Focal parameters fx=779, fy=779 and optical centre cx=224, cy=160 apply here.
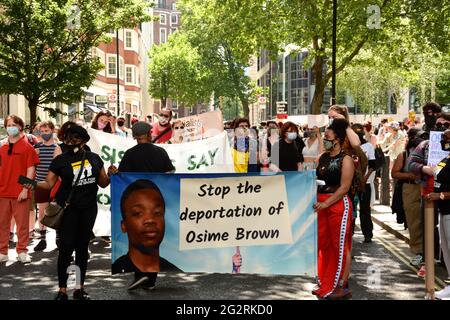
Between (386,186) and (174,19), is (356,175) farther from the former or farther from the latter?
(174,19)

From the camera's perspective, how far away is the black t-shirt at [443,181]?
8047 mm

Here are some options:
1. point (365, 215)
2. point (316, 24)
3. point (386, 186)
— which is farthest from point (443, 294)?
Answer: point (316, 24)

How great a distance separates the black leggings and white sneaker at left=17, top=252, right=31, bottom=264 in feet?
8.54

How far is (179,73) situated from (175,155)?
214ft

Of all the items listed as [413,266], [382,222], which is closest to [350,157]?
[413,266]

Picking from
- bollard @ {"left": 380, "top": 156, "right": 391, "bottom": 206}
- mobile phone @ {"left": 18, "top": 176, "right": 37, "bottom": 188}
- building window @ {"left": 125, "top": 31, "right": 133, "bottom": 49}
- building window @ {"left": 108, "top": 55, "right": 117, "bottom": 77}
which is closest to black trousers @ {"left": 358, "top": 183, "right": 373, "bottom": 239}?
bollard @ {"left": 380, "top": 156, "right": 391, "bottom": 206}

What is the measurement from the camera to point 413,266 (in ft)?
33.1

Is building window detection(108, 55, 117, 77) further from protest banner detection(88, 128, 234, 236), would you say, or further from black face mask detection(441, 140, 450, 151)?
black face mask detection(441, 140, 450, 151)

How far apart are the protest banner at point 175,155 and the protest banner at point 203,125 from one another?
8.81 ft

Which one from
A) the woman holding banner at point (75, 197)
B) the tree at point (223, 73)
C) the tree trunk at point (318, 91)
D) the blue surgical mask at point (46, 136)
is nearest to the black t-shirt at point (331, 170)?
the woman holding banner at point (75, 197)

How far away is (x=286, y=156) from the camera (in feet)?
42.2

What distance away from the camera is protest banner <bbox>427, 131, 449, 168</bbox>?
8.20 m

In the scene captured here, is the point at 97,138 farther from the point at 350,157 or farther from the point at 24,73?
the point at 24,73

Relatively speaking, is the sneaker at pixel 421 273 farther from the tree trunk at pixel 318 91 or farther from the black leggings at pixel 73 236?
the tree trunk at pixel 318 91
